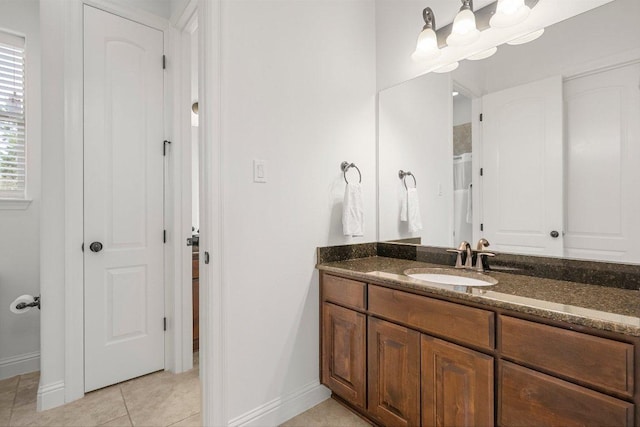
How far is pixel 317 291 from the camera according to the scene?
181 centimetres

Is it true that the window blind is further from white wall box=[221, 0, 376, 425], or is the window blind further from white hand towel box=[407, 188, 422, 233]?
white hand towel box=[407, 188, 422, 233]

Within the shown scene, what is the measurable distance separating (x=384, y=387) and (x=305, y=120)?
1422mm

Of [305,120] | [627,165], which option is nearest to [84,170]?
[305,120]

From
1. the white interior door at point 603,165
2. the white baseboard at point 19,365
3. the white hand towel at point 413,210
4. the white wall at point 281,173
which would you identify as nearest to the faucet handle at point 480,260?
the white interior door at point 603,165

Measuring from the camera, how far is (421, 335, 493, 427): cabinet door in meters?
1.08

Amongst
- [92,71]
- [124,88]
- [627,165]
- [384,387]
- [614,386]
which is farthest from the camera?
[124,88]

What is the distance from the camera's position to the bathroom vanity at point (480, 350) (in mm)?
842

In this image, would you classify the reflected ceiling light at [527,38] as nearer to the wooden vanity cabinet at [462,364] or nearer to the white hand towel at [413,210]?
the white hand towel at [413,210]

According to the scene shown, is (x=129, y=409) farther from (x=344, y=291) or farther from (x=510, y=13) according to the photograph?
(x=510, y=13)

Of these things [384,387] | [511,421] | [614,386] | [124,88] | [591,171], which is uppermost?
[124,88]

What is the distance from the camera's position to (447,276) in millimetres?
1585

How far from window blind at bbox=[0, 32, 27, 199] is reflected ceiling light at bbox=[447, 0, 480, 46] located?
2.74 metres

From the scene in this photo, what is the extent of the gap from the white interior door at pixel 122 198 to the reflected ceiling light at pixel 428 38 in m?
1.74

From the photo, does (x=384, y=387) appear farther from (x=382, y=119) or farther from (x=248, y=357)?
(x=382, y=119)
